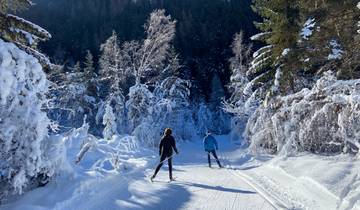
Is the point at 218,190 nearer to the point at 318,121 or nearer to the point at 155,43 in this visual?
the point at 318,121

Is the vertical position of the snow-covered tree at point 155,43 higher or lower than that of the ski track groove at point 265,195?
higher

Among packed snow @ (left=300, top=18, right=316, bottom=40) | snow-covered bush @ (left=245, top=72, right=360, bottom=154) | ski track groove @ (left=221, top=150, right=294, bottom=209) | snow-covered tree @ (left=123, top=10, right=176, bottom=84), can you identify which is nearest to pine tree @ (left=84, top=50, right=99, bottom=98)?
snow-covered tree @ (left=123, top=10, right=176, bottom=84)

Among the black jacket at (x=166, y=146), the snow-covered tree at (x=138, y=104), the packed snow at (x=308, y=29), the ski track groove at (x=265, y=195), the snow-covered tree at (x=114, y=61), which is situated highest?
the snow-covered tree at (x=114, y=61)

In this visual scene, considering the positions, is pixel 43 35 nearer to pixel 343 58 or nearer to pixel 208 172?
pixel 208 172

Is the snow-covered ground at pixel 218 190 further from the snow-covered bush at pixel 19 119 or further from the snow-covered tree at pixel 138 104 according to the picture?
the snow-covered tree at pixel 138 104

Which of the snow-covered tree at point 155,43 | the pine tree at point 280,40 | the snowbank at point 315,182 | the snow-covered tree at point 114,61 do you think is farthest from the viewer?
the snow-covered tree at point 114,61

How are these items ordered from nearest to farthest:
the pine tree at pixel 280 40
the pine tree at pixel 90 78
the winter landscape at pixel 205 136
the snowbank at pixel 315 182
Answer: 1. the snowbank at pixel 315 182
2. the winter landscape at pixel 205 136
3. the pine tree at pixel 280 40
4. the pine tree at pixel 90 78

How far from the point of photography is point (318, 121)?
16.3 m

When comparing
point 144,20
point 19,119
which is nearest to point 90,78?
point 144,20

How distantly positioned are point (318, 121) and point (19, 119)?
1025 centimetres

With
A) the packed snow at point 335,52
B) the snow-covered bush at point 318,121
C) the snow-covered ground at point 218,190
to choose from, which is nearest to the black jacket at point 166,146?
the snow-covered ground at point 218,190

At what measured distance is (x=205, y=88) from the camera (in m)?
70.0

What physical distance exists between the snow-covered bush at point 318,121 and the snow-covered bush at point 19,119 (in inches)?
346

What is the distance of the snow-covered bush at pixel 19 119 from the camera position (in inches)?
413
